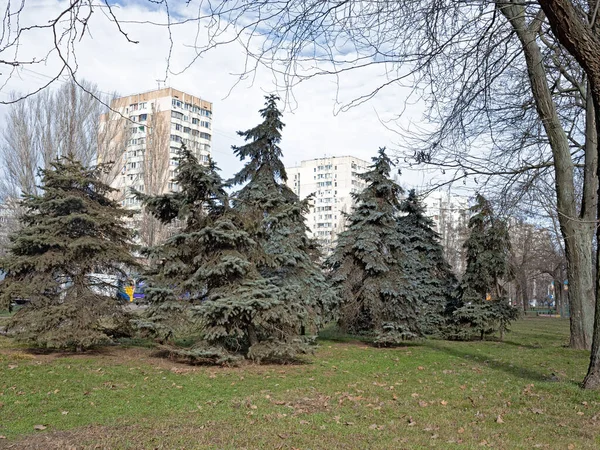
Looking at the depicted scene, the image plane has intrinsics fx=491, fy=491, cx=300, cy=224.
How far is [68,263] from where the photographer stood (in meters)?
11.3

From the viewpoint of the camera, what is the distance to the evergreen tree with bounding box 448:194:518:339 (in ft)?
57.2

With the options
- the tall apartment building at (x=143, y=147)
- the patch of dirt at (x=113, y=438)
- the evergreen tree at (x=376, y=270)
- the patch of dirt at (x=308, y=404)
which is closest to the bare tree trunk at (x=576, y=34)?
the patch of dirt at (x=308, y=404)

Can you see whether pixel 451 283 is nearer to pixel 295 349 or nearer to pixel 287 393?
pixel 295 349

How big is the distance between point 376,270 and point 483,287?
19.0 feet

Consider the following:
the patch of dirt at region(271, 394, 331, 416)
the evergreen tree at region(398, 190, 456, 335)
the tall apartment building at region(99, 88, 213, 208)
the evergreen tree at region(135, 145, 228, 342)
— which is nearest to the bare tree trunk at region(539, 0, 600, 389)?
the patch of dirt at region(271, 394, 331, 416)

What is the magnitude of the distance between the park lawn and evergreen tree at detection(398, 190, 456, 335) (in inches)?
306

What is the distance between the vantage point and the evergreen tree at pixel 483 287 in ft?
57.2

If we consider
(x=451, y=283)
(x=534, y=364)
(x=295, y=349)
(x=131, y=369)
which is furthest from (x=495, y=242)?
(x=131, y=369)

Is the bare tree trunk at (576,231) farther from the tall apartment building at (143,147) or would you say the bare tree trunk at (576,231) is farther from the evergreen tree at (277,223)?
the tall apartment building at (143,147)

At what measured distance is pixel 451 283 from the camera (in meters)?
19.9

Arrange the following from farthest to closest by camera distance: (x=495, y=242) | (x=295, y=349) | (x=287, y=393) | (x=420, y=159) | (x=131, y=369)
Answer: (x=495, y=242)
(x=295, y=349)
(x=131, y=369)
(x=287, y=393)
(x=420, y=159)

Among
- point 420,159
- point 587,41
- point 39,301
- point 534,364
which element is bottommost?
point 534,364

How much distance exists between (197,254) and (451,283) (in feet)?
40.2

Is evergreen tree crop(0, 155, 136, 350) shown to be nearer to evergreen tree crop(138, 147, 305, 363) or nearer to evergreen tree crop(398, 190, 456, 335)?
evergreen tree crop(138, 147, 305, 363)
